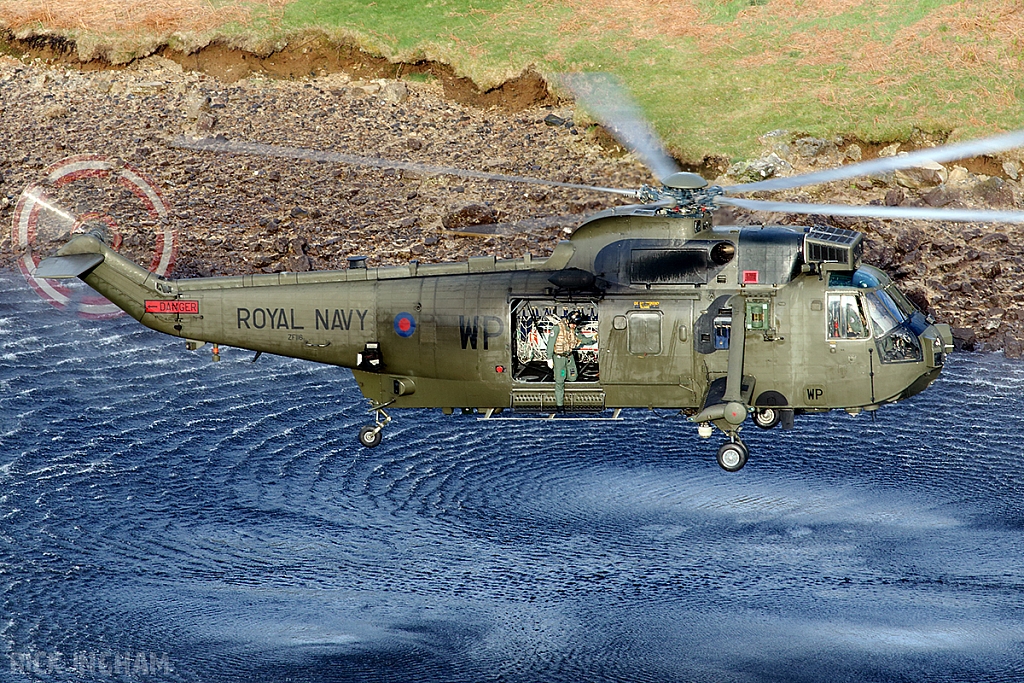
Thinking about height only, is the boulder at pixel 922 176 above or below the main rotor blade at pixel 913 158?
above

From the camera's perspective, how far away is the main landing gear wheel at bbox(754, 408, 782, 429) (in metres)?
27.4

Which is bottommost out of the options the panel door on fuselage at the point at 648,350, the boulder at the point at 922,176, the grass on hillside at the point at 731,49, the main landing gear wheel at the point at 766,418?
the main landing gear wheel at the point at 766,418

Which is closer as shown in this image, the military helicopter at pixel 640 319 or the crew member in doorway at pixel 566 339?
the military helicopter at pixel 640 319

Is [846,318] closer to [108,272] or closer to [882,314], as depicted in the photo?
[882,314]

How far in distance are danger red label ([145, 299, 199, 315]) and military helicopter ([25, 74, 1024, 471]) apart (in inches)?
1.7

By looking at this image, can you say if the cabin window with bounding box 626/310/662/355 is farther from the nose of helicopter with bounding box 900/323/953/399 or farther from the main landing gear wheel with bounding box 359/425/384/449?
the main landing gear wheel with bounding box 359/425/384/449

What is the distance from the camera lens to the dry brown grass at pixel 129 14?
53719 millimetres

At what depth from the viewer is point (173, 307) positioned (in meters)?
27.0

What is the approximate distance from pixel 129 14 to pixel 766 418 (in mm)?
38691

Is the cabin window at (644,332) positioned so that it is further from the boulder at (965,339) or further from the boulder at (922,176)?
the boulder at (922,176)

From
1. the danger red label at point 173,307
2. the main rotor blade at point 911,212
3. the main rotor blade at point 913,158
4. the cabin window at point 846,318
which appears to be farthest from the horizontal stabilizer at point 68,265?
the cabin window at point 846,318

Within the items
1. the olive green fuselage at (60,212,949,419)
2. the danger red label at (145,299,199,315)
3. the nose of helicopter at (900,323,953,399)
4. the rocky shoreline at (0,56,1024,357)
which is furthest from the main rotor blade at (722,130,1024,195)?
the rocky shoreline at (0,56,1024,357)

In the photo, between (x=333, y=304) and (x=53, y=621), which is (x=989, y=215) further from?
(x=53, y=621)

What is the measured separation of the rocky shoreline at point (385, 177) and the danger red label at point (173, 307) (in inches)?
585
